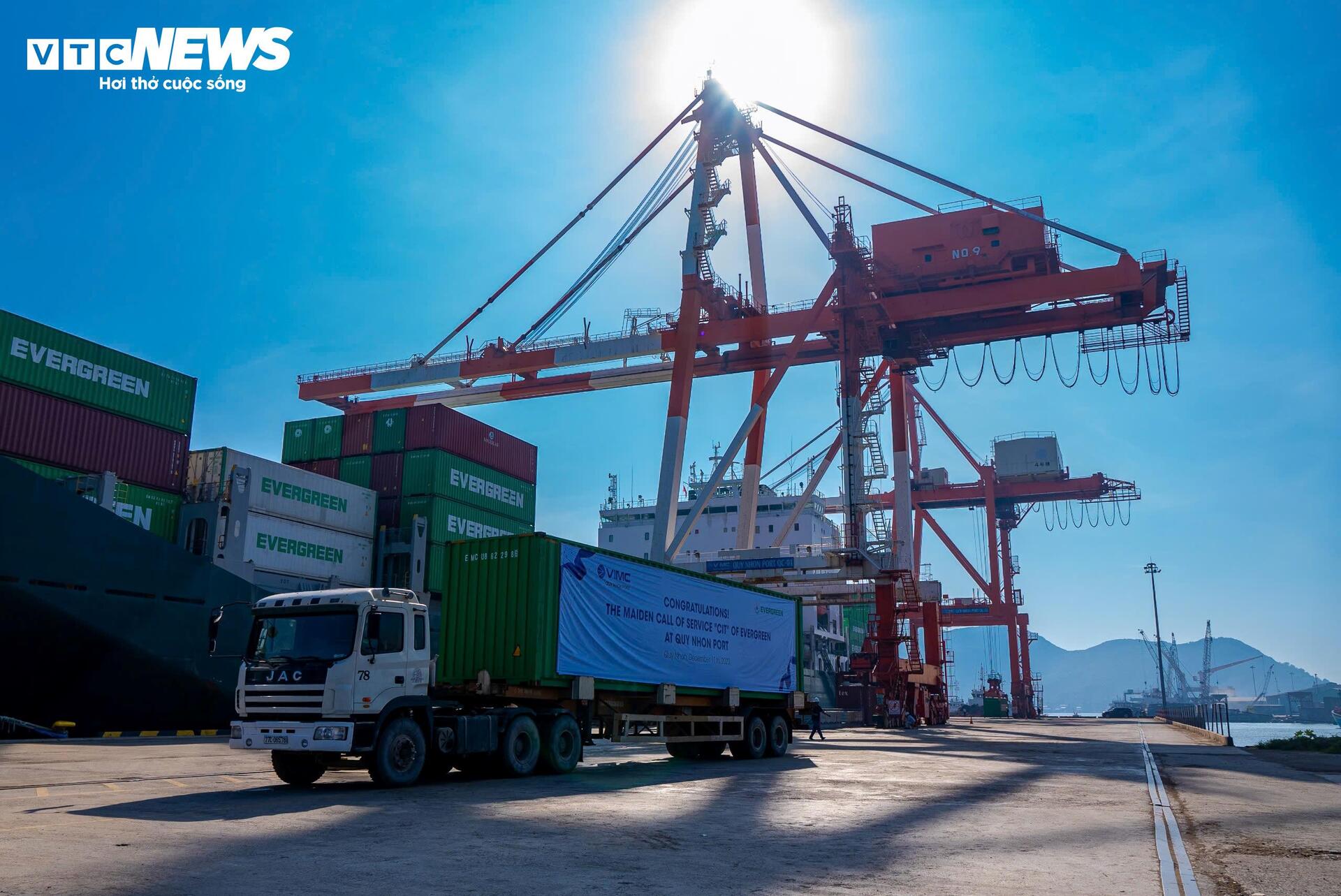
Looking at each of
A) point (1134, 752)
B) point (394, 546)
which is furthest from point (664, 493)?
point (1134, 752)

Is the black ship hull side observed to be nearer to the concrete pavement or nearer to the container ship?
the container ship

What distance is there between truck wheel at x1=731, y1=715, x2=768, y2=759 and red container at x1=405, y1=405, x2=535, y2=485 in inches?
633

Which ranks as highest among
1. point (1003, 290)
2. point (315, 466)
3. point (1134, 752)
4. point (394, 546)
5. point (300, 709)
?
point (1003, 290)

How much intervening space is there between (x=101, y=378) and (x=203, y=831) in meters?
17.9

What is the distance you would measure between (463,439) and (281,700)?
2182cm

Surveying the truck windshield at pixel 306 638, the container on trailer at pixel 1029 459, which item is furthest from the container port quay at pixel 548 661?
the container on trailer at pixel 1029 459

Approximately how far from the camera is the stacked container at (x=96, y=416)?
21.0 metres

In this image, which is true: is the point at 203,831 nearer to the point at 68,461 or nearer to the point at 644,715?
the point at 644,715

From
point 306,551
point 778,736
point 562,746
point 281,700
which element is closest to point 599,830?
point 281,700

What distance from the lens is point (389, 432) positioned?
32.9 m

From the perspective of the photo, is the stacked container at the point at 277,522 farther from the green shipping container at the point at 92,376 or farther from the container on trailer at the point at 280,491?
the green shipping container at the point at 92,376

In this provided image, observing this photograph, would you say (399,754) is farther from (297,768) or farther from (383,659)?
(297,768)

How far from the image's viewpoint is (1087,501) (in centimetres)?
6075

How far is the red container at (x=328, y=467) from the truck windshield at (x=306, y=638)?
71.4 ft
